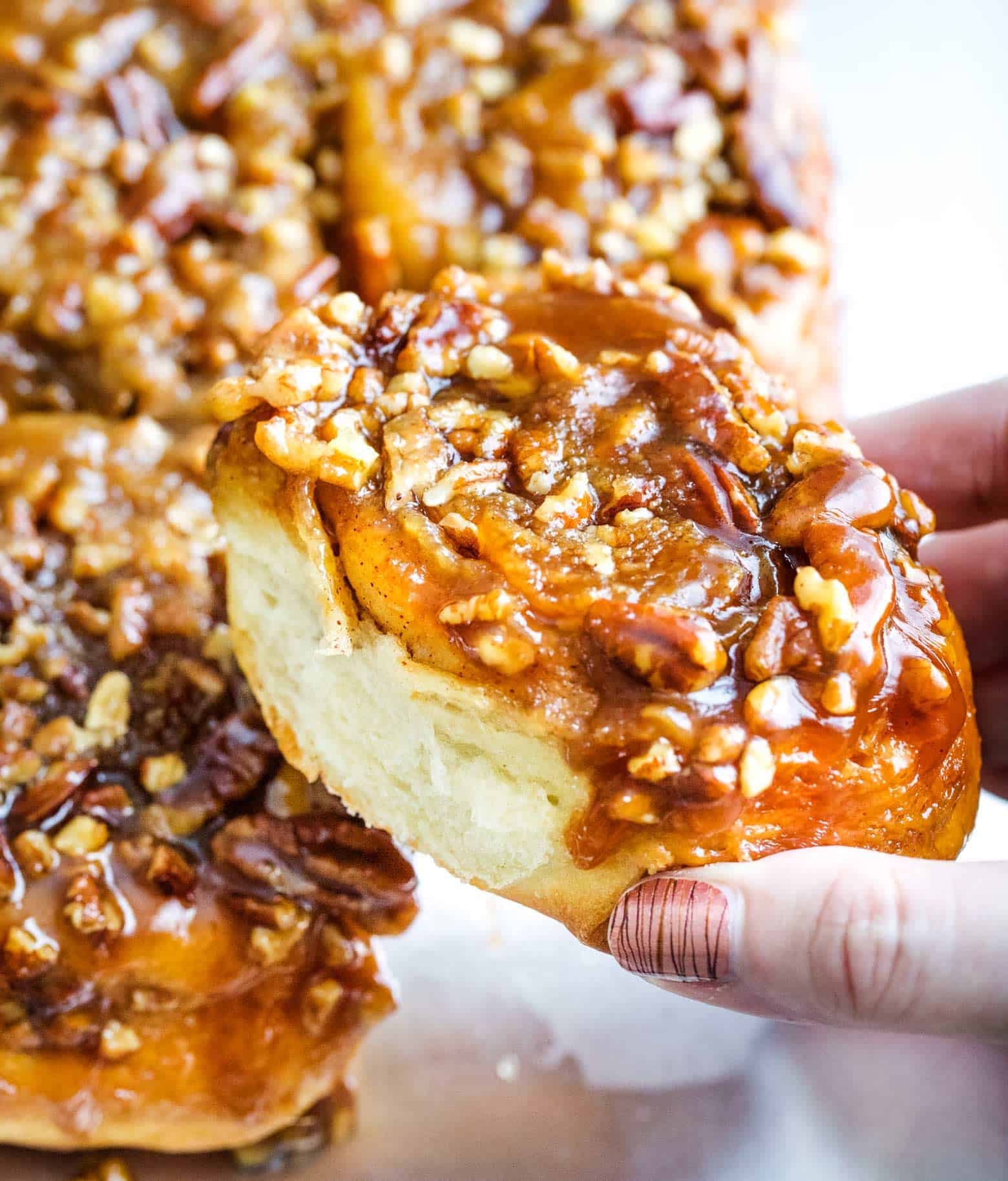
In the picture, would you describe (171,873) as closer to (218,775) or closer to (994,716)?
(218,775)

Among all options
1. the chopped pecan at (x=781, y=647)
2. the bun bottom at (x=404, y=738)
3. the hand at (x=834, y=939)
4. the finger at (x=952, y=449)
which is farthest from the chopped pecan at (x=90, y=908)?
the finger at (x=952, y=449)

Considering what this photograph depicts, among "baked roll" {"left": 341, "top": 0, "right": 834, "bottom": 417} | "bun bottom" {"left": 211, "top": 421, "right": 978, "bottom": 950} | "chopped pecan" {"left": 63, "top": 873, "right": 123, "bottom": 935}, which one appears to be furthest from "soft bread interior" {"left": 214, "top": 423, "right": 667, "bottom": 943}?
"baked roll" {"left": 341, "top": 0, "right": 834, "bottom": 417}

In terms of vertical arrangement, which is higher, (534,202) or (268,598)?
(534,202)

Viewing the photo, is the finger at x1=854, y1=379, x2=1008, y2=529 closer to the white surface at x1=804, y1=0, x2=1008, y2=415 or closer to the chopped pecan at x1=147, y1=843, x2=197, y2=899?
the white surface at x1=804, y1=0, x2=1008, y2=415

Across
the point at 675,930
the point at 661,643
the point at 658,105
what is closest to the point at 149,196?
the point at 658,105

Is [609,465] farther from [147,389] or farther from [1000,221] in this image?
[1000,221]

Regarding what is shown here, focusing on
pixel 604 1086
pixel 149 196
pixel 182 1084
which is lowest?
pixel 604 1086

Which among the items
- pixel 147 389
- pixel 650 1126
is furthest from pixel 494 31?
pixel 650 1126
